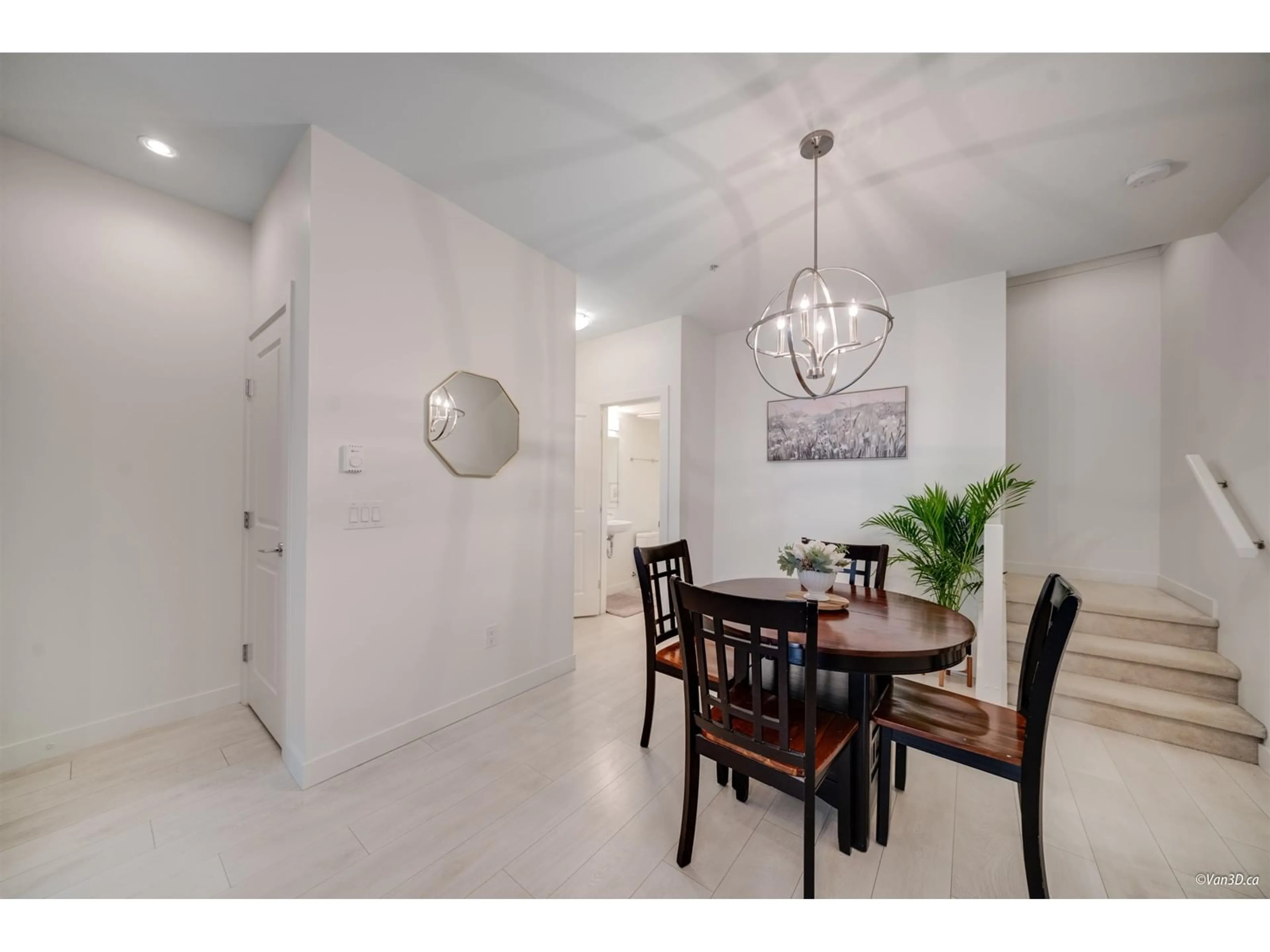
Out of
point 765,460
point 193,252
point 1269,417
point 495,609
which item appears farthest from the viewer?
point 765,460

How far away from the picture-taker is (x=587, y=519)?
435cm

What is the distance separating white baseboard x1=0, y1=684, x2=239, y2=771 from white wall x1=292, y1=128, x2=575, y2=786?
1143 millimetres

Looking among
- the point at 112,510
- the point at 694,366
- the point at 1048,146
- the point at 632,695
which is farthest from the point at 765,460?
the point at 112,510

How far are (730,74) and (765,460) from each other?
2.86 meters

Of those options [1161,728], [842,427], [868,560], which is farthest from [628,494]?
[1161,728]

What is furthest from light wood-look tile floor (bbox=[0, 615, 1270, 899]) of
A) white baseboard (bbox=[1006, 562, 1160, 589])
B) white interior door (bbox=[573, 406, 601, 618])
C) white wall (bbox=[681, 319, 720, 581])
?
white interior door (bbox=[573, 406, 601, 618])

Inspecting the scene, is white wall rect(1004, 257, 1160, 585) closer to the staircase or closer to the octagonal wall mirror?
the staircase

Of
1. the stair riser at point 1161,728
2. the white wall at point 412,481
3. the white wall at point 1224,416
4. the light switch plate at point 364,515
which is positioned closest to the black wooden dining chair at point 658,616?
the white wall at point 412,481

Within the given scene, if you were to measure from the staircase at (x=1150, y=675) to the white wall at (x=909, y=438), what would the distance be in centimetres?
60

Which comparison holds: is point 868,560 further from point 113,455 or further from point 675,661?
point 113,455

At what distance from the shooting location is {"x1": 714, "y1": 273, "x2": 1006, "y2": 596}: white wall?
3.06m

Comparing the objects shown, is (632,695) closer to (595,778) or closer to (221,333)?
(595,778)

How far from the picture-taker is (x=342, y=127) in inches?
73.4

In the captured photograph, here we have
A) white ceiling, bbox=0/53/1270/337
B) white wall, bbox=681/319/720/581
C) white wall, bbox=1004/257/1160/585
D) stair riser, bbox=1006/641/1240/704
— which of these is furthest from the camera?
white wall, bbox=681/319/720/581
